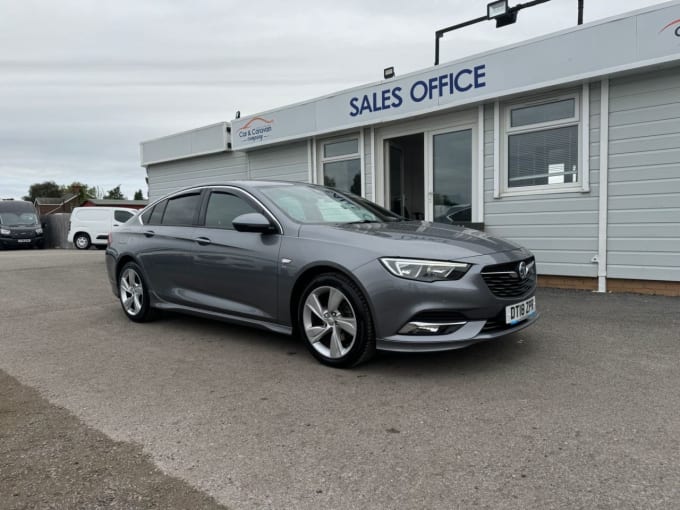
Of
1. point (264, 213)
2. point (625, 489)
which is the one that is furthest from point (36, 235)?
point (625, 489)

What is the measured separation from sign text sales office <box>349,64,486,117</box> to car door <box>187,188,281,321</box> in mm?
4540

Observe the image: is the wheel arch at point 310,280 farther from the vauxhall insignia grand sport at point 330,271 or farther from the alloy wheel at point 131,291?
the alloy wheel at point 131,291

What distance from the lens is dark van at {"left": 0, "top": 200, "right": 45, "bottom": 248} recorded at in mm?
21656

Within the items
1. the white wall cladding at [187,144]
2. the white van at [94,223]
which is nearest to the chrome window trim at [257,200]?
the white wall cladding at [187,144]

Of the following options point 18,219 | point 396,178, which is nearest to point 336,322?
point 396,178

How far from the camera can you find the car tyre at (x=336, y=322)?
3.72 m

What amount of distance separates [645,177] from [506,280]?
4.06 m

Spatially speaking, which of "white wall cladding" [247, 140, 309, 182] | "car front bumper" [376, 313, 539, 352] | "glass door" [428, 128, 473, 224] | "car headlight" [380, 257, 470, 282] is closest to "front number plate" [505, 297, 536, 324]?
"car front bumper" [376, 313, 539, 352]

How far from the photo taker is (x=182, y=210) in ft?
17.4

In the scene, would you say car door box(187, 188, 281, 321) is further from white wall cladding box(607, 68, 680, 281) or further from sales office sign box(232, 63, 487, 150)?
white wall cladding box(607, 68, 680, 281)

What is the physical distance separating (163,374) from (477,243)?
257cm

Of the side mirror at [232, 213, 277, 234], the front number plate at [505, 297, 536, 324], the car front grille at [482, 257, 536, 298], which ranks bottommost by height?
the front number plate at [505, 297, 536, 324]

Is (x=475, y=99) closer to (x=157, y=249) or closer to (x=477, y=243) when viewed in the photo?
(x=477, y=243)

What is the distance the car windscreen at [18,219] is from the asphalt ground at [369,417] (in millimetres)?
20079
